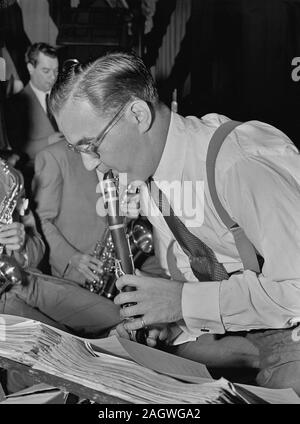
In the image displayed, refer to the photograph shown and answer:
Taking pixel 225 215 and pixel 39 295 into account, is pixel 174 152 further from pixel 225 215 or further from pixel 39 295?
pixel 39 295

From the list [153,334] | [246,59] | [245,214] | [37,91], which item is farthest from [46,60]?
[245,214]

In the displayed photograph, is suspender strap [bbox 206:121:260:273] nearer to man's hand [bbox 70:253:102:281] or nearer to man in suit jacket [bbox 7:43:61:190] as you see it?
man's hand [bbox 70:253:102:281]

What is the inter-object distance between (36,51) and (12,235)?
7.69 ft

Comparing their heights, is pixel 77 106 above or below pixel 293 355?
above

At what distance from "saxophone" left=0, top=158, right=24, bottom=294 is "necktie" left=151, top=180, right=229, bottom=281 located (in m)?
0.98

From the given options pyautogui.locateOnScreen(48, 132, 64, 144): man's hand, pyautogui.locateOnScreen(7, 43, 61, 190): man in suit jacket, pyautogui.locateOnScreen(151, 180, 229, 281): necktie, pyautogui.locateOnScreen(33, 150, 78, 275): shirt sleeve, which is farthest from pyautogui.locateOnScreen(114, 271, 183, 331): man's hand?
pyautogui.locateOnScreen(7, 43, 61, 190): man in suit jacket

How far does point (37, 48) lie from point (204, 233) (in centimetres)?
325

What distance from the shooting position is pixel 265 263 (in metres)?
1.59

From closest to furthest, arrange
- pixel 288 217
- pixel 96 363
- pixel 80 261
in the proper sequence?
pixel 96 363
pixel 288 217
pixel 80 261

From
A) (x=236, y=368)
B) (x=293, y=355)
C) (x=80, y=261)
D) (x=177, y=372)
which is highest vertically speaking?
(x=177, y=372)

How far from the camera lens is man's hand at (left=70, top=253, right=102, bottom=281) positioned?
3.58 metres

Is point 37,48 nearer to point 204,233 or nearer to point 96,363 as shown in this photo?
point 204,233
